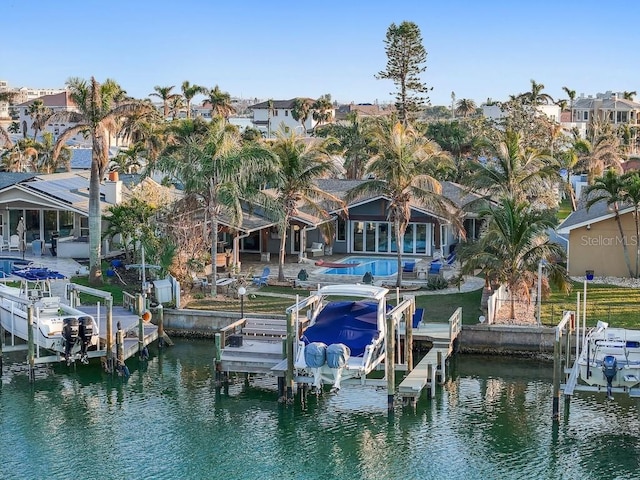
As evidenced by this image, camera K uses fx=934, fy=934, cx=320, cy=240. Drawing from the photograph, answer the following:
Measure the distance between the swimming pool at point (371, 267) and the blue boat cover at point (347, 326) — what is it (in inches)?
521

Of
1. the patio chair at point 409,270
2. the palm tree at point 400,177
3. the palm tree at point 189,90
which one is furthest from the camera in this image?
the palm tree at point 189,90

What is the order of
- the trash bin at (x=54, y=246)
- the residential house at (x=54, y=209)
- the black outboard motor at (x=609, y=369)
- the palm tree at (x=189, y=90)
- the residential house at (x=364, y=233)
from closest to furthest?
the black outboard motor at (x=609, y=369), the residential house at (x=54, y=209), the trash bin at (x=54, y=246), the residential house at (x=364, y=233), the palm tree at (x=189, y=90)

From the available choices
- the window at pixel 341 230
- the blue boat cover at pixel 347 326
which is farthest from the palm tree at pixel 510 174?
the blue boat cover at pixel 347 326

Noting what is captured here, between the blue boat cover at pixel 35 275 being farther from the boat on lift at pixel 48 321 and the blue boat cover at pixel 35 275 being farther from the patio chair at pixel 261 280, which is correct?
the patio chair at pixel 261 280

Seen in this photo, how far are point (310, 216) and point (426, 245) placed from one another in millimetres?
6145

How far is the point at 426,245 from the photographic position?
1861 inches

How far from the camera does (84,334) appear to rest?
29062 mm

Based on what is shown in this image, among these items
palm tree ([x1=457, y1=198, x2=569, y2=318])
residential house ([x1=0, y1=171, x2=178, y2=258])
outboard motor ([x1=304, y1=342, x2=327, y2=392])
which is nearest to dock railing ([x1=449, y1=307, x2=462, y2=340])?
palm tree ([x1=457, y1=198, x2=569, y2=318])

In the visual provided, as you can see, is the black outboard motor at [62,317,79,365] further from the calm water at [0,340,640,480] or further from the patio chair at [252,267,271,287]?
the patio chair at [252,267,271,287]

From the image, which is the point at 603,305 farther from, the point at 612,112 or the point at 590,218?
the point at 612,112

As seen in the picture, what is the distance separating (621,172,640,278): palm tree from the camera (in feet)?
124

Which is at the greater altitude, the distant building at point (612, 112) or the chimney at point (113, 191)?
the distant building at point (612, 112)

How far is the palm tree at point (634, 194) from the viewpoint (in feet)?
124

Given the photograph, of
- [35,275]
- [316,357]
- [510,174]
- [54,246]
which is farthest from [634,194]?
[54,246]
